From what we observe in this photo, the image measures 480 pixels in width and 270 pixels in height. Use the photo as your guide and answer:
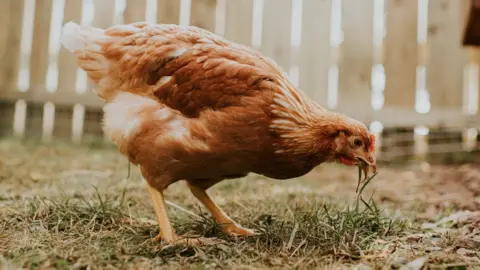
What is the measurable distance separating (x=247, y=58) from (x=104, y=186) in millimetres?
1634

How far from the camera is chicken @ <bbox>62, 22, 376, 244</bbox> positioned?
2176 mm

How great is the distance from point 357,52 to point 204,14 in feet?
6.06

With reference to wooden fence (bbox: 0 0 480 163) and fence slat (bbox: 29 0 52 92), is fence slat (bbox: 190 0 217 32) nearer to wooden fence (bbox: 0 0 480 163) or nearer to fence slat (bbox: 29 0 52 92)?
wooden fence (bbox: 0 0 480 163)

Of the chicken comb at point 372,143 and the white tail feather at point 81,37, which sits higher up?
the white tail feather at point 81,37

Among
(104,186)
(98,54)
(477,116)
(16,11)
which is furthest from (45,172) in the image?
(477,116)

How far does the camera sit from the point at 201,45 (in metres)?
2.37

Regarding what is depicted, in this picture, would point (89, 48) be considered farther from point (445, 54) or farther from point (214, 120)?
point (445, 54)

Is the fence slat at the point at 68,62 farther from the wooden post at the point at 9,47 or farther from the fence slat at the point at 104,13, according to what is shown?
the wooden post at the point at 9,47

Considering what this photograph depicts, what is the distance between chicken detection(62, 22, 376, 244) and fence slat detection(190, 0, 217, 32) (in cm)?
330

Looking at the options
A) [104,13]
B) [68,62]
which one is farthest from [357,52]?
[68,62]

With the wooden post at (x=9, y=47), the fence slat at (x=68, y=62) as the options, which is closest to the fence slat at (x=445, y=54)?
the fence slat at (x=68, y=62)

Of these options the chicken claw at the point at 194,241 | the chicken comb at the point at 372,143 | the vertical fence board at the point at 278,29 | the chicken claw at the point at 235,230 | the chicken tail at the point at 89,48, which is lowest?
the chicken claw at the point at 235,230

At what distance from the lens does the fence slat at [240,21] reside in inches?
223

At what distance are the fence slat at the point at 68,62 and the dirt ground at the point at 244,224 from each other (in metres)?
2.29
